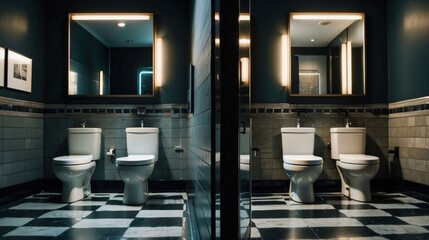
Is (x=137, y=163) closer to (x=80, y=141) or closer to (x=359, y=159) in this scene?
(x=80, y=141)

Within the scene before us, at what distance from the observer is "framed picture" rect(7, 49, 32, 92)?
3270 millimetres

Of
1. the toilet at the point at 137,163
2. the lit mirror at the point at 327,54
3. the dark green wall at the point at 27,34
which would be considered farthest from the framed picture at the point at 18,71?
the lit mirror at the point at 327,54

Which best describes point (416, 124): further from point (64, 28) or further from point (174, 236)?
point (64, 28)

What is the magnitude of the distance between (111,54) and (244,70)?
2772 mm

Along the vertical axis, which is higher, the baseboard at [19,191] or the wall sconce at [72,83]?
the wall sconce at [72,83]

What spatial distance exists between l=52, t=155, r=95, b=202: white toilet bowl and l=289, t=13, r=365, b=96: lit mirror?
2.32m

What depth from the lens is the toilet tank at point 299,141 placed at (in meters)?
3.71

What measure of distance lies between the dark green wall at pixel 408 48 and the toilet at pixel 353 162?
639mm

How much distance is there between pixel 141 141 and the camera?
3.75 metres

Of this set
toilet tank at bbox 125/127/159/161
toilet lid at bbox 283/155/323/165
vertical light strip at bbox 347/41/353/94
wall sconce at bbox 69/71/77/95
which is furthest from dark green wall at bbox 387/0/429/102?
wall sconce at bbox 69/71/77/95

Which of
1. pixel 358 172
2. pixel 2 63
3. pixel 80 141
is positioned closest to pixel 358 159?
pixel 358 172

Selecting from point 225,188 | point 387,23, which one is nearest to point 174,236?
point 225,188

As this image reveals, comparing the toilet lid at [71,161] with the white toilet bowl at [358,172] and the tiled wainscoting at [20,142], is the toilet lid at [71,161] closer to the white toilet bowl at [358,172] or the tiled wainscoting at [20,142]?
the tiled wainscoting at [20,142]

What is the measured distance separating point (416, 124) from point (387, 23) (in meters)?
1.24
